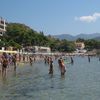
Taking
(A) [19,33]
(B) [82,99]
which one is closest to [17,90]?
(B) [82,99]

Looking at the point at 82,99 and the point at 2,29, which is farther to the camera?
the point at 2,29

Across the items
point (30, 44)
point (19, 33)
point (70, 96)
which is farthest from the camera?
point (30, 44)

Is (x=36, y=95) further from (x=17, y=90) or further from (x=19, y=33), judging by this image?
(x=19, y=33)

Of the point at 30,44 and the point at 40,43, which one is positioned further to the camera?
the point at 40,43

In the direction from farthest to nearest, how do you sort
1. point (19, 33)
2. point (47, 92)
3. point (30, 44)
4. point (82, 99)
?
1. point (30, 44)
2. point (19, 33)
3. point (47, 92)
4. point (82, 99)

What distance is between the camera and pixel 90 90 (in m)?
22.6

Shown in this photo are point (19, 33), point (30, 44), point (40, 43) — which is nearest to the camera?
point (19, 33)

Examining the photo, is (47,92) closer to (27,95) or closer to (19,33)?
(27,95)

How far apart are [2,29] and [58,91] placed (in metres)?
122

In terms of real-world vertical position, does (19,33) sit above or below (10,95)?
above

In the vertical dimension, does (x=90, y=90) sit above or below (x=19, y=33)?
below

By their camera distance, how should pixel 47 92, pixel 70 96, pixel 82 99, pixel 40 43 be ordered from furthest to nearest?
pixel 40 43 < pixel 47 92 < pixel 70 96 < pixel 82 99

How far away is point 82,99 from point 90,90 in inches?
155

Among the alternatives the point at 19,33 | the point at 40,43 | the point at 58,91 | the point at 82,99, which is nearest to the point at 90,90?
the point at 58,91
